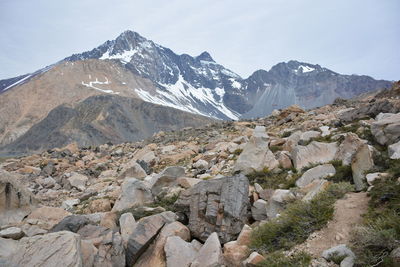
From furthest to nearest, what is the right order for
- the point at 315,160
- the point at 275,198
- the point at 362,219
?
the point at 315,160, the point at 275,198, the point at 362,219

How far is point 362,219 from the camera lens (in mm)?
6082

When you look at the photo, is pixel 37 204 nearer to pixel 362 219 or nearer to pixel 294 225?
pixel 294 225

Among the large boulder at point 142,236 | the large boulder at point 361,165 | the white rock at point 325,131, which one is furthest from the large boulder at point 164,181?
the large boulder at point 361,165

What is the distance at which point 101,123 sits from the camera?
151375mm

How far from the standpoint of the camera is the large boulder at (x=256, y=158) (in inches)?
445

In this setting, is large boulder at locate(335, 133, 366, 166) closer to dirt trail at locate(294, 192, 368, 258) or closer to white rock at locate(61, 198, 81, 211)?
dirt trail at locate(294, 192, 368, 258)

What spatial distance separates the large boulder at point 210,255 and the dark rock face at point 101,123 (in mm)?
133385

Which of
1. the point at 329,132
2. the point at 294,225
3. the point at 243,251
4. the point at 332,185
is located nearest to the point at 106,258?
the point at 243,251

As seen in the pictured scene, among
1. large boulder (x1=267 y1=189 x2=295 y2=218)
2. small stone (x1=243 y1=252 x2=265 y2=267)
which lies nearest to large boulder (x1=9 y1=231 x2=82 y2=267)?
small stone (x1=243 y1=252 x2=265 y2=267)

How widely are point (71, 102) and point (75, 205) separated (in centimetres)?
19223

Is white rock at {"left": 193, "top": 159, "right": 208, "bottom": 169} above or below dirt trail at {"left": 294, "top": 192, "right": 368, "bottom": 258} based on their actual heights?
below

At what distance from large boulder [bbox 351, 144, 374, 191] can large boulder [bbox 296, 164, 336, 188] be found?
28.7 inches

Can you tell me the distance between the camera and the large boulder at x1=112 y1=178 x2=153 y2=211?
10898 millimetres

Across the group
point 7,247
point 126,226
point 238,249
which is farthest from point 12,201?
point 238,249
